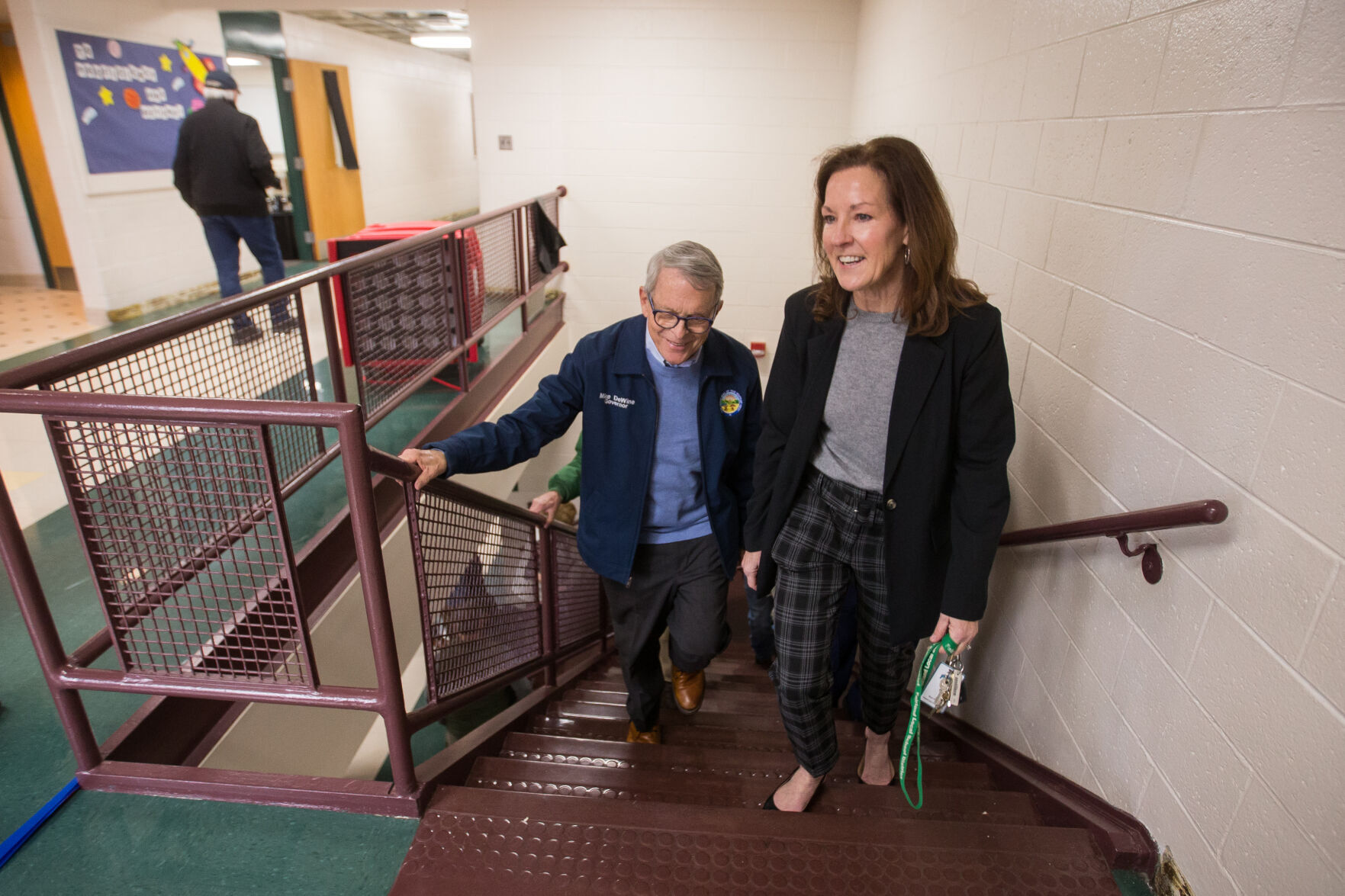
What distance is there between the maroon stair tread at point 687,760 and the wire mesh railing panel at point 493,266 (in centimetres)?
241

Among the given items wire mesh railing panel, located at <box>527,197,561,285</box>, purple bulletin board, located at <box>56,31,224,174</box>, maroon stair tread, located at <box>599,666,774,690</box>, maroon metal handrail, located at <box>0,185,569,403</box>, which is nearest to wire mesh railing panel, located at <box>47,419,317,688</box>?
maroon metal handrail, located at <box>0,185,569,403</box>

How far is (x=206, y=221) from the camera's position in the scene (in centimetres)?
526

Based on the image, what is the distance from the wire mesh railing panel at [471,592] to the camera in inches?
68.0

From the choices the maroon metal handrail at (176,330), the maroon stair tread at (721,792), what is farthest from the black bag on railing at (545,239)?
the maroon stair tread at (721,792)

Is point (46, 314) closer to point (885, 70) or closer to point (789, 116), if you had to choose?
point (789, 116)

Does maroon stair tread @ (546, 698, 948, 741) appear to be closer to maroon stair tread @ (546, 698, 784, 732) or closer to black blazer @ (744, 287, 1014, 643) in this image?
maroon stair tread @ (546, 698, 784, 732)

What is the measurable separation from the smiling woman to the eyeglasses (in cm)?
20

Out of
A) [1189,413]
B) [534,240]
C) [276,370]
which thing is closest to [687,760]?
[1189,413]

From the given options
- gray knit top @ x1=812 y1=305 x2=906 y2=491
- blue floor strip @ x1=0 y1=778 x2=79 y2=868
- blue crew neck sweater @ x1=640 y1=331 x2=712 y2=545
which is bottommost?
blue floor strip @ x1=0 y1=778 x2=79 y2=868

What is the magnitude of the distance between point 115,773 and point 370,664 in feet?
3.64

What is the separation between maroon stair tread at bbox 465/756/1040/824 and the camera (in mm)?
1834

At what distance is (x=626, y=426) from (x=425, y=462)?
59 centimetres

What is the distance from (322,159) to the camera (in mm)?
8477

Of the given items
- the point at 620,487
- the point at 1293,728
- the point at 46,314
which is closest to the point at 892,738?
the point at 620,487
